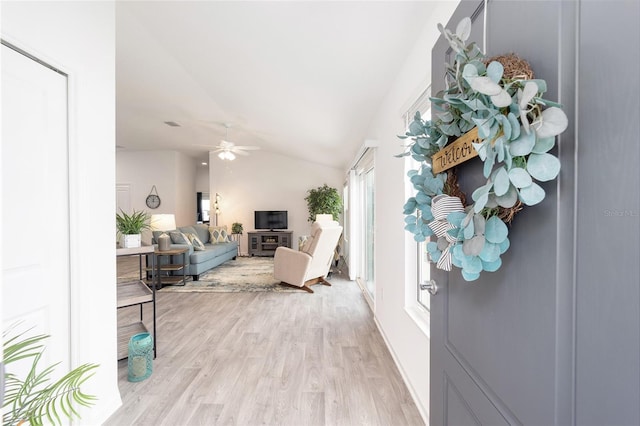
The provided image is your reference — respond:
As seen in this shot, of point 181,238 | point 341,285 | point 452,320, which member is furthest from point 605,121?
point 181,238

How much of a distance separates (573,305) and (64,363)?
216cm

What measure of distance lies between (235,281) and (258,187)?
3.66m

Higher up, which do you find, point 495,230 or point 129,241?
point 495,230

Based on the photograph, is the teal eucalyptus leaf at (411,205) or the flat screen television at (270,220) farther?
the flat screen television at (270,220)

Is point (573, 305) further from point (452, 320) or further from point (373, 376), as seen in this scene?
point (373, 376)

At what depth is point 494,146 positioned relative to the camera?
0.56 meters

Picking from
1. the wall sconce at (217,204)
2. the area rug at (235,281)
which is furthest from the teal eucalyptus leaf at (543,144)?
the wall sconce at (217,204)

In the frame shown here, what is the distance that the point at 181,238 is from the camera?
5.21m

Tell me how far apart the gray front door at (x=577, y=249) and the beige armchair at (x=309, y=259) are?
358 cm

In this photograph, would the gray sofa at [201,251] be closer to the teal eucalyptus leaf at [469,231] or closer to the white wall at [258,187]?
the white wall at [258,187]

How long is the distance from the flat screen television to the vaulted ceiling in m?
3.17

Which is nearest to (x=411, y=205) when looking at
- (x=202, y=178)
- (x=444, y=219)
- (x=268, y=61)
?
(x=444, y=219)

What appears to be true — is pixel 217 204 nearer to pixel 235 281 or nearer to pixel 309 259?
pixel 235 281

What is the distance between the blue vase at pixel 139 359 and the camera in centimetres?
211
